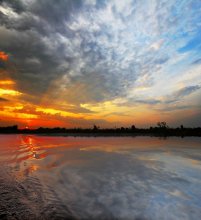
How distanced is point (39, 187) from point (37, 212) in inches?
117

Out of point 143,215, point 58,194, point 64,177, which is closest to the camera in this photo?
point 143,215

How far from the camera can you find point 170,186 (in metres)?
9.20

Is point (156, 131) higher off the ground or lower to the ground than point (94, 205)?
higher

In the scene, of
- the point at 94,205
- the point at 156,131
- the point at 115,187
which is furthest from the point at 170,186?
the point at 156,131

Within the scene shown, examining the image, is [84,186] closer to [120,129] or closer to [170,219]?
[170,219]

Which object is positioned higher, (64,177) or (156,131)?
(156,131)

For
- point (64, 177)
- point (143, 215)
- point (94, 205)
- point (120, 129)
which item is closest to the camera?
point (143, 215)

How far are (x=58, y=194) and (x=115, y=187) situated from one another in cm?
257

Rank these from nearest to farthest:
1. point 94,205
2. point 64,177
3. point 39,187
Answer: point 94,205 → point 39,187 → point 64,177

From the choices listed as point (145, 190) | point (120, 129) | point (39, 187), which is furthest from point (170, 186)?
point (120, 129)

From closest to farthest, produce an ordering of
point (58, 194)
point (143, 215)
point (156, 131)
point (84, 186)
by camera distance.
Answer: point (143, 215), point (58, 194), point (84, 186), point (156, 131)

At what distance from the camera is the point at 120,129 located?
388ft

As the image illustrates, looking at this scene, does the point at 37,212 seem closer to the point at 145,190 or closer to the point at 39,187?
the point at 39,187

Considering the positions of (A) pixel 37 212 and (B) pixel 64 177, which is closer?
(A) pixel 37 212
